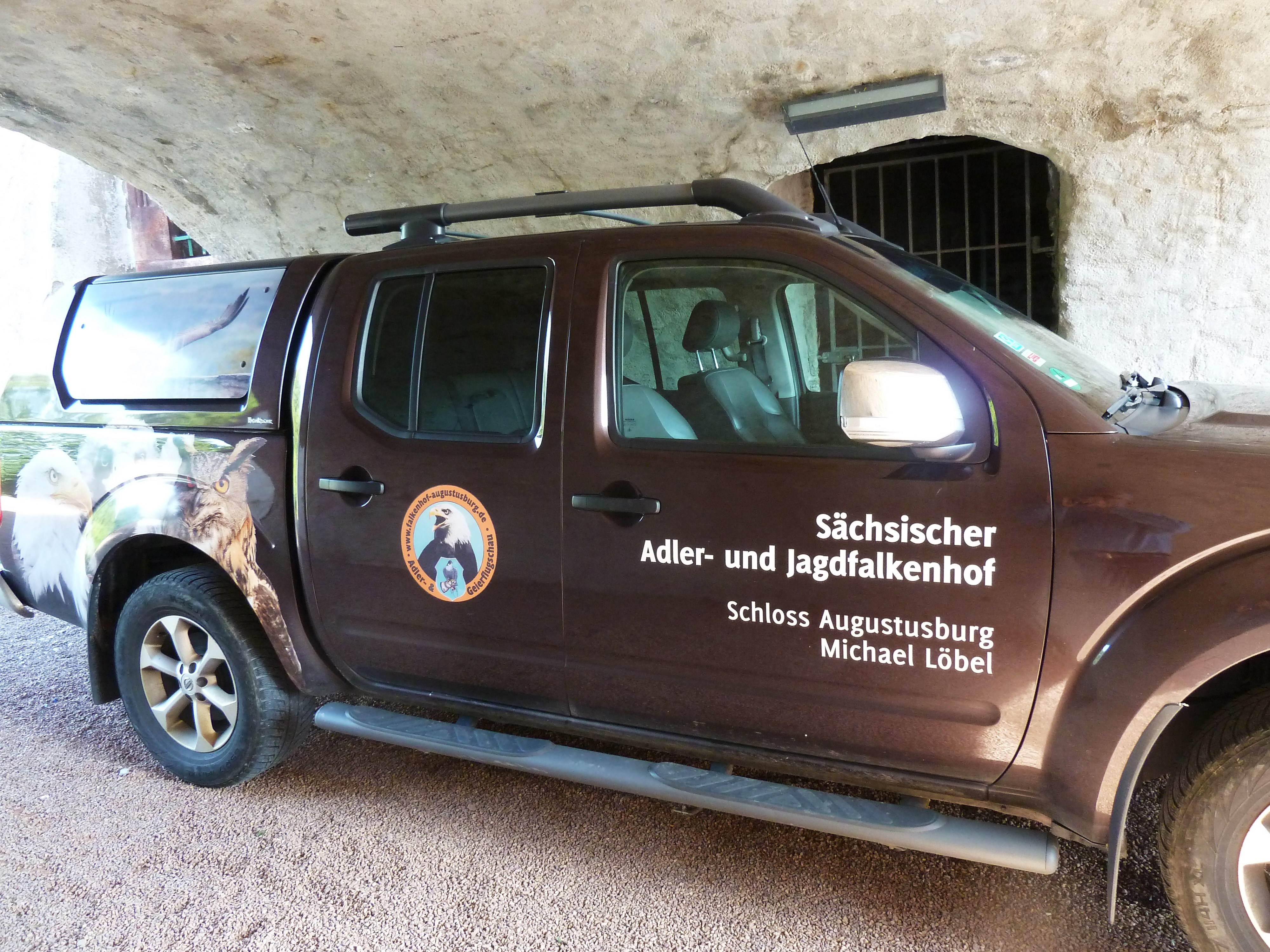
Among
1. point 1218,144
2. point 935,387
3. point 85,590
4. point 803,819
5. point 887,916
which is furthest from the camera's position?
point 1218,144

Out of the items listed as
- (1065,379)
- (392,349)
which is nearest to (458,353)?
(392,349)

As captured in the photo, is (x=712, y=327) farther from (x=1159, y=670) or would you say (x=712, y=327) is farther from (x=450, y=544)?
(x=1159, y=670)

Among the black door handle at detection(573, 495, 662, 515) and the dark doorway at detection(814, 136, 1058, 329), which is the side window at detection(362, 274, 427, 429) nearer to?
the black door handle at detection(573, 495, 662, 515)

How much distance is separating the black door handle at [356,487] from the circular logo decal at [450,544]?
0.13 meters

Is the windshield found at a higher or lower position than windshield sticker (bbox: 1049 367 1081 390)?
higher

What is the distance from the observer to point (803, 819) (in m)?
2.25

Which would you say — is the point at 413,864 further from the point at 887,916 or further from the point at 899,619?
the point at 899,619

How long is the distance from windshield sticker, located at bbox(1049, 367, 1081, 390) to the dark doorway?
430 cm

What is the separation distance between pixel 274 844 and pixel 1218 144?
5496 mm

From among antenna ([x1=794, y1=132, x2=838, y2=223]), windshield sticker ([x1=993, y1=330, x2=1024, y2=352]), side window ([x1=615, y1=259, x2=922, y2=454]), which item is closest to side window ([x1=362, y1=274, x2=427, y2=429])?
side window ([x1=615, y1=259, x2=922, y2=454])

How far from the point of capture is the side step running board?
2123mm

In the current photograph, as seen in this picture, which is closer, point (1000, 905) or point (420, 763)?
point (1000, 905)

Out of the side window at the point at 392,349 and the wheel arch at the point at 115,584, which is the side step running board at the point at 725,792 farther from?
the side window at the point at 392,349

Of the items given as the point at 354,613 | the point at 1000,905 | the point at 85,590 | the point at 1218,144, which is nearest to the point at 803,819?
the point at 1000,905
